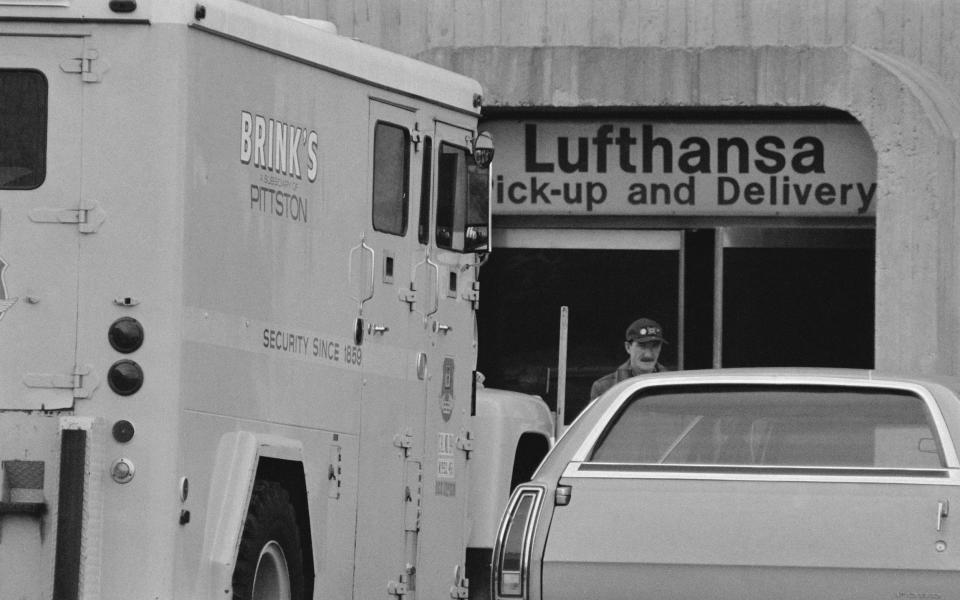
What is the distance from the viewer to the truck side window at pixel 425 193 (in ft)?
33.5

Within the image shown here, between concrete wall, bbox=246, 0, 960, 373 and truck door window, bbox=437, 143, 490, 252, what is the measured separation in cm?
561

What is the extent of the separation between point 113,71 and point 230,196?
73cm

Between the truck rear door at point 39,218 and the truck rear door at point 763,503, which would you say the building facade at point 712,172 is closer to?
the truck rear door at point 763,503

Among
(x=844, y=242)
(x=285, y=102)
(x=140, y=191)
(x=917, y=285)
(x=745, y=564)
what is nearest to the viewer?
(x=745, y=564)

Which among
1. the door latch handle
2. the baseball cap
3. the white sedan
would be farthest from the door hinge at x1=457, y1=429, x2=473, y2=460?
the door latch handle

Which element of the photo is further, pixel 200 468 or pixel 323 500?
pixel 323 500

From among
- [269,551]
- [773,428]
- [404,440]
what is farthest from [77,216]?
[773,428]

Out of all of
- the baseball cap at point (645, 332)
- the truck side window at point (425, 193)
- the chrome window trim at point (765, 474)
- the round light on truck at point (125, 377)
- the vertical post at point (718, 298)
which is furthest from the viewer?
the vertical post at point (718, 298)

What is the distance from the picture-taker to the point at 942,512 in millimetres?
7008

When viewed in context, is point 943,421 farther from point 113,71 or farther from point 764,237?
point 764,237

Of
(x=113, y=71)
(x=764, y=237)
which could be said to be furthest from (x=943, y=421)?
(x=764, y=237)

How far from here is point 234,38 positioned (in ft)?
27.6

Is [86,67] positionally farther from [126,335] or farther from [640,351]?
[640,351]

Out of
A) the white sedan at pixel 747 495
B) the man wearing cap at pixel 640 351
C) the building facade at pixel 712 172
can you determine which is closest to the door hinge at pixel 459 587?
the man wearing cap at pixel 640 351
